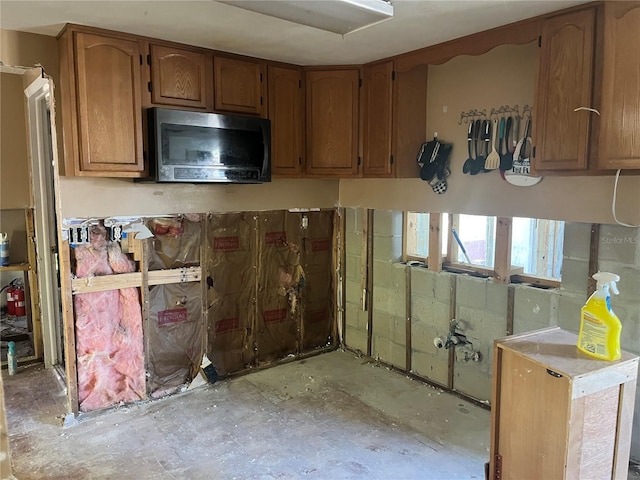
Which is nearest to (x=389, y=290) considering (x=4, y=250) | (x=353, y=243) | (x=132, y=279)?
(x=353, y=243)

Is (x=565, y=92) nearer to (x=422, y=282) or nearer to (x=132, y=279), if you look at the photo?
(x=422, y=282)

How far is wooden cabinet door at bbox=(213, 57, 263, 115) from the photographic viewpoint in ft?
10.8

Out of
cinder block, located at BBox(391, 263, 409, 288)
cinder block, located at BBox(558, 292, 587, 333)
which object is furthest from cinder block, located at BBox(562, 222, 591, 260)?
cinder block, located at BBox(391, 263, 409, 288)

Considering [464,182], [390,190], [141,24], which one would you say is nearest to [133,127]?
[141,24]

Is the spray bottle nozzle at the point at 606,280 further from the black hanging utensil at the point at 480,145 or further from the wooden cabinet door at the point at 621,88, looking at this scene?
the black hanging utensil at the point at 480,145

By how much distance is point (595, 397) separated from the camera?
1.80 meters

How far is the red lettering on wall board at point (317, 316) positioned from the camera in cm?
426

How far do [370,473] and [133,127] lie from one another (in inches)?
97.2

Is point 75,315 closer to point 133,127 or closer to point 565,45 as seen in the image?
point 133,127

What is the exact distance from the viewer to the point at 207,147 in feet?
10.3

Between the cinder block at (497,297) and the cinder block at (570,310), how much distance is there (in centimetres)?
35

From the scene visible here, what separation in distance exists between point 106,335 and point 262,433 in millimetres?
1254

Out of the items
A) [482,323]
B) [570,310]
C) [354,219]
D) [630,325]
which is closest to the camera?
[630,325]

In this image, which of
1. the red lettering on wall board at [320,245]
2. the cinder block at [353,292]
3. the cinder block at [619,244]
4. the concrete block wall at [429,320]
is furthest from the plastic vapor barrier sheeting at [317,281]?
the cinder block at [619,244]
